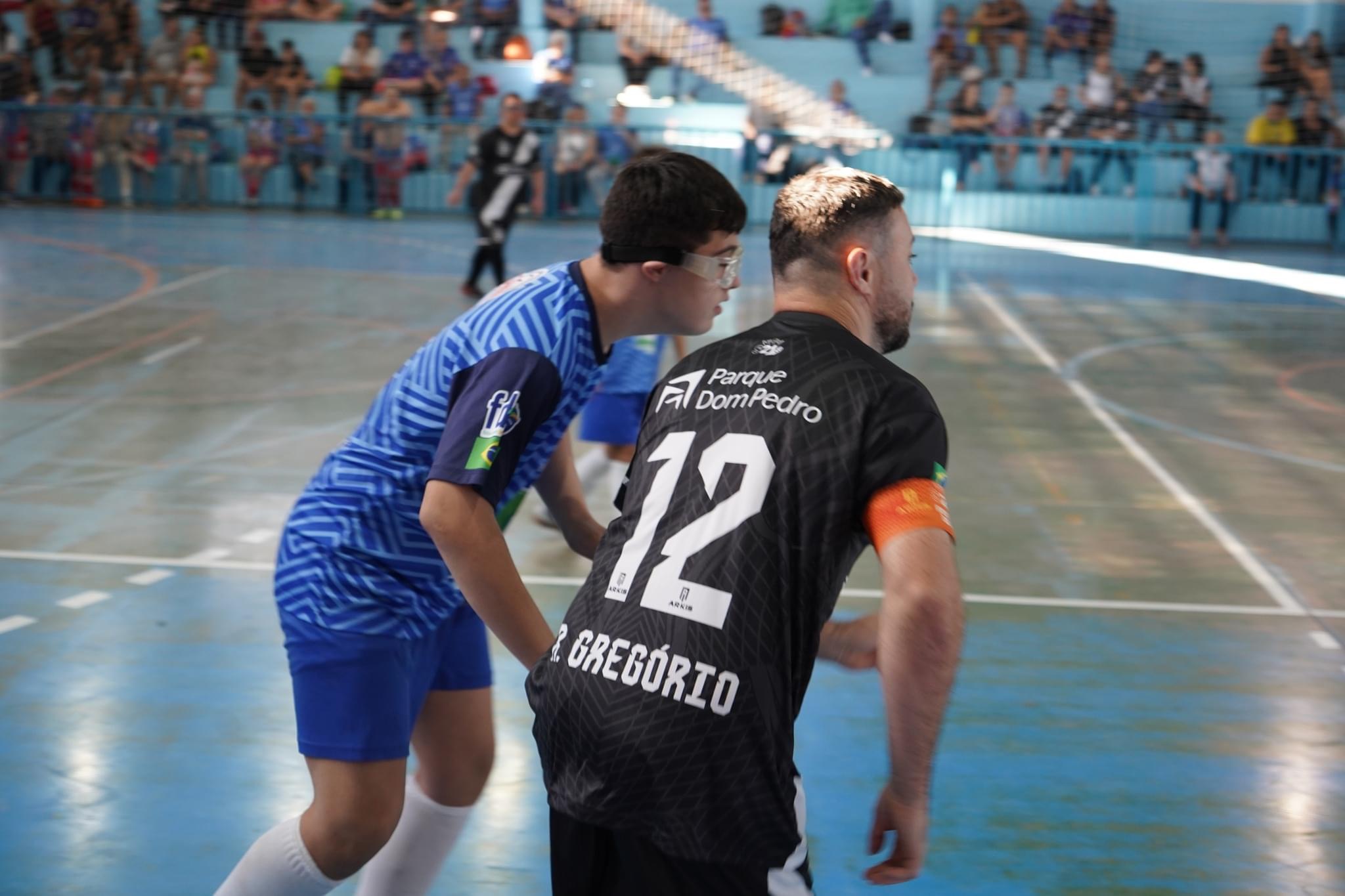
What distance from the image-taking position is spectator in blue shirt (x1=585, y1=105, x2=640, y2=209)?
2300 cm

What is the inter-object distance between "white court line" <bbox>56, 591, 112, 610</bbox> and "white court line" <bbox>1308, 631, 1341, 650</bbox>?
202 inches

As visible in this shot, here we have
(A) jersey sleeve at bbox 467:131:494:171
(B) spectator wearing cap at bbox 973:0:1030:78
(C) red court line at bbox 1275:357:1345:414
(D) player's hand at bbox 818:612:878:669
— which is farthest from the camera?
(B) spectator wearing cap at bbox 973:0:1030:78

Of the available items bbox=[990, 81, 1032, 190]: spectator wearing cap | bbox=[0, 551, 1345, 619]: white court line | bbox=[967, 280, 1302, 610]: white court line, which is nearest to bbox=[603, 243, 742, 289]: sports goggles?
bbox=[0, 551, 1345, 619]: white court line

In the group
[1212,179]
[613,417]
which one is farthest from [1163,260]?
[613,417]

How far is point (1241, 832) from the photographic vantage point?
4.34 meters

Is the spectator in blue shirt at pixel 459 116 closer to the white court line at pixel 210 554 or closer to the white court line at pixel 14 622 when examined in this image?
the white court line at pixel 210 554

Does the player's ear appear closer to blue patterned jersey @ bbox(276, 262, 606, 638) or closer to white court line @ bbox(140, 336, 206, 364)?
blue patterned jersey @ bbox(276, 262, 606, 638)

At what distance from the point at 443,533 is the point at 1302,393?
10.4 metres

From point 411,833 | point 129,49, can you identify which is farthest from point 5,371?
point 129,49

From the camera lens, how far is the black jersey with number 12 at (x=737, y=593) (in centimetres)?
212

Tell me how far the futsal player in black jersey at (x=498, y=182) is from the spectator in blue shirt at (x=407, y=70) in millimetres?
9750

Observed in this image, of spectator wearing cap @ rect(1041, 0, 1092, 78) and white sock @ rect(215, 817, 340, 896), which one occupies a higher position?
spectator wearing cap @ rect(1041, 0, 1092, 78)

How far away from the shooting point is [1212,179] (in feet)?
74.9

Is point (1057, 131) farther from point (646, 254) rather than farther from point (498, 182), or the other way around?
point (646, 254)
